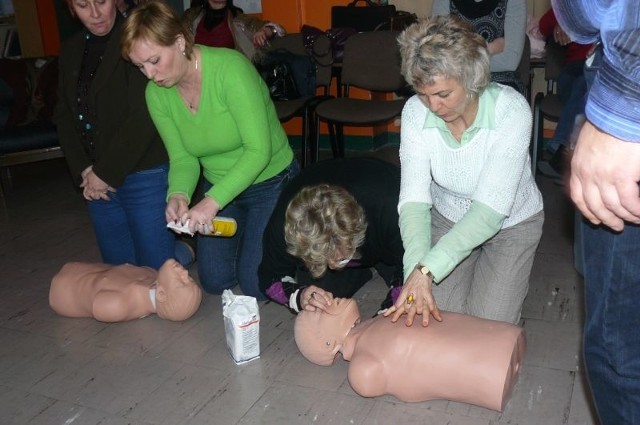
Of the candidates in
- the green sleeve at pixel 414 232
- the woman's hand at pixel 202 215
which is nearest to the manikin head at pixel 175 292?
the woman's hand at pixel 202 215

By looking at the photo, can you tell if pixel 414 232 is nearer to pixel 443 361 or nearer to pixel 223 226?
pixel 443 361

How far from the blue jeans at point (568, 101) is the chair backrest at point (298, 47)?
4.74 feet

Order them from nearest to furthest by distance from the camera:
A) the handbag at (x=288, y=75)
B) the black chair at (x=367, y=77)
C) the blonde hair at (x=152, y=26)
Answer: the blonde hair at (x=152, y=26) → the black chair at (x=367, y=77) → the handbag at (x=288, y=75)

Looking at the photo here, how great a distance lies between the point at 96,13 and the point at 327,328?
4.60 feet

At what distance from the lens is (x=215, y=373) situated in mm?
2115

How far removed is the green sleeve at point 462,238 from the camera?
5.78 ft

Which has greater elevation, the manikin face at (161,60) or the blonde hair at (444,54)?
the blonde hair at (444,54)

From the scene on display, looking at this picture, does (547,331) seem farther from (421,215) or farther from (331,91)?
(331,91)

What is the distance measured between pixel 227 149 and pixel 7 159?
91.4 inches

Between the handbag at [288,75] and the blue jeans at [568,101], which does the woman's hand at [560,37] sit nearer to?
the blue jeans at [568,101]

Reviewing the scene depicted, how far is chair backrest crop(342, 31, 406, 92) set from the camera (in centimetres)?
378

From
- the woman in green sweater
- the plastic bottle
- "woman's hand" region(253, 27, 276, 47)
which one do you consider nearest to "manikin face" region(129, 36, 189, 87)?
the woman in green sweater

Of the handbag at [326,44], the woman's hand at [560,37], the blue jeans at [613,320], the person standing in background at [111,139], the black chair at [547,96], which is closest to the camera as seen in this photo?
the blue jeans at [613,320]

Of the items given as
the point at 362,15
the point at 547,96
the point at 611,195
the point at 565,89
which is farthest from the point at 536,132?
the point at 611,195
